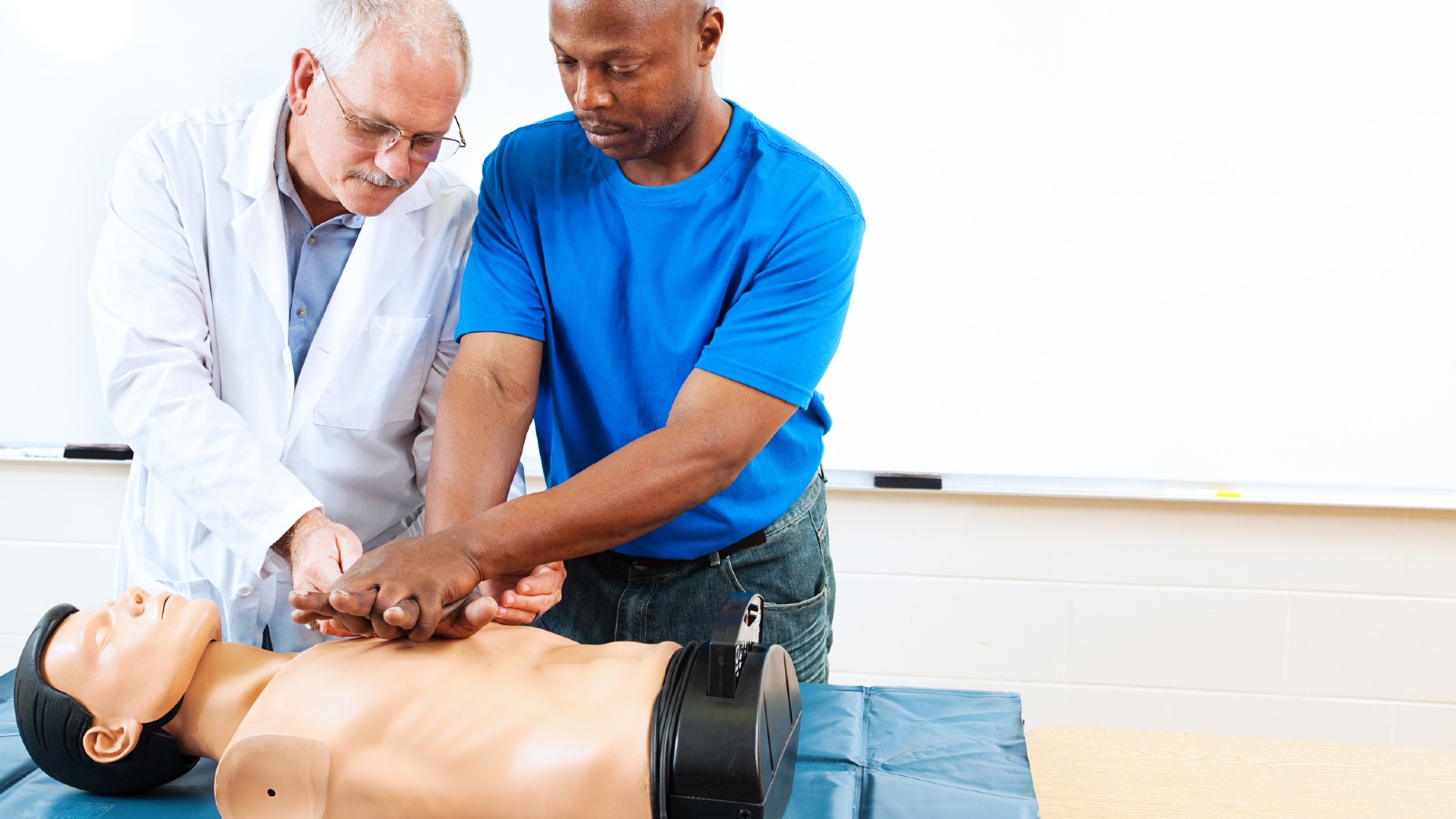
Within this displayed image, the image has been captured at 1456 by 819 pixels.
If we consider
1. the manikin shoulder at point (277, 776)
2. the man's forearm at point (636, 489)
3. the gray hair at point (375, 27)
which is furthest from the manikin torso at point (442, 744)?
the gray hair at point (375, 27)

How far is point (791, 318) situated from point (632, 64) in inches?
14.6

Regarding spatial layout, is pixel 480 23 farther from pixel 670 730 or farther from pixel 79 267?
pixel 670 730

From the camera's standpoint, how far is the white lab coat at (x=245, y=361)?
1527mm

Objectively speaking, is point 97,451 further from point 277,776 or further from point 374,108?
point 277,776

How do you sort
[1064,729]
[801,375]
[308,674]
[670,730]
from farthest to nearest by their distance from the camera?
1. [1064,729]
2. [801,375]
3. [308,674]
4. [670,730]

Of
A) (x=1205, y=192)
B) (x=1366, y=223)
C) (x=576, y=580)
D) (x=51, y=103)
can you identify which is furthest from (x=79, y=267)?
(x=1366, y=223)

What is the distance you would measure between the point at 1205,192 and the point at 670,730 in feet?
5.69

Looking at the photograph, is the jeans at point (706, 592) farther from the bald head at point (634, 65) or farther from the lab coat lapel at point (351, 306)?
the bald head at point (634, 65)

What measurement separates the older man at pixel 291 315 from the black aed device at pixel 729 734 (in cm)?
37

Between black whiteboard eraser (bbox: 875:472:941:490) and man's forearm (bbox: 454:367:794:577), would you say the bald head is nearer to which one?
man's forearm (bbox: 454:367:794:577)

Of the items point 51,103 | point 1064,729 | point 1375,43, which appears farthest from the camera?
point 51,103

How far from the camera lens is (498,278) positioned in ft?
5.05

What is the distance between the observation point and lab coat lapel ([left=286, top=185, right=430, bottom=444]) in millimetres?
1645

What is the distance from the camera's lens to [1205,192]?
2264 mm
